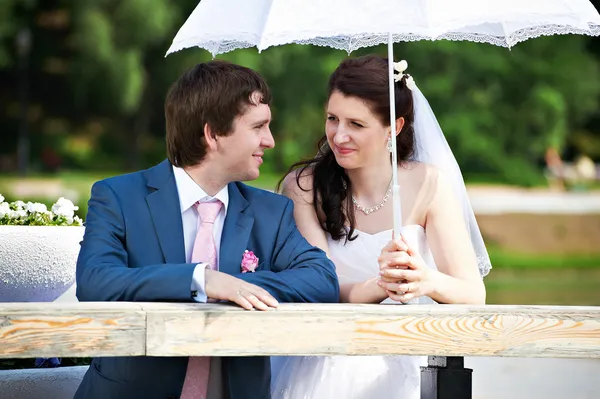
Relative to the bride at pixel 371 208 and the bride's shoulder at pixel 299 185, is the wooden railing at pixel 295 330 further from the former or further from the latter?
the bride's shoulder at pixel 299 185

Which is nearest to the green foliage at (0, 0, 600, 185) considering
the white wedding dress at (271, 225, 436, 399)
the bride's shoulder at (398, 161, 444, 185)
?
the bride's shoulder at (398, 161, 444, 185)

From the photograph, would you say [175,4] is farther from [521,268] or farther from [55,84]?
[521,268]

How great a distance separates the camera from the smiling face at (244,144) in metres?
3.13

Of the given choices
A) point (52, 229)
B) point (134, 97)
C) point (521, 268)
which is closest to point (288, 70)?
point (134, 97)

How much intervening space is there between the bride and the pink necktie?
0.53 meters

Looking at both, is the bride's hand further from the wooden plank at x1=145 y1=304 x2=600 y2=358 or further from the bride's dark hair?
the bride's dark hair

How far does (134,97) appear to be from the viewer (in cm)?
2661

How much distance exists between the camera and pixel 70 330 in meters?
2.41

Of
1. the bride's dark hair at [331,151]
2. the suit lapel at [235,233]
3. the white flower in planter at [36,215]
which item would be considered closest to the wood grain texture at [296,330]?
the suit lapel at [235,233]

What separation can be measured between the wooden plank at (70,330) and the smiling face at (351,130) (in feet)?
4.55

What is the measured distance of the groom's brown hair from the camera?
10.1 ft

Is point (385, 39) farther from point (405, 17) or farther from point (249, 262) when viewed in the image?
point (249, 262)

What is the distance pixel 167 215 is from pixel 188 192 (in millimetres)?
127

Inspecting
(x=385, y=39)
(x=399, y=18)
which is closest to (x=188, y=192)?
(x=399, y=18)
